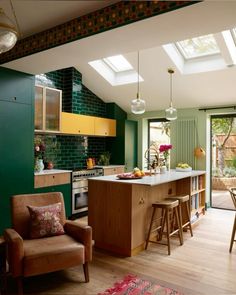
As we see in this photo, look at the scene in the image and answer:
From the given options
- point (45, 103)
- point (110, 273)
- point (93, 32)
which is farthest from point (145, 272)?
point (45, 103)

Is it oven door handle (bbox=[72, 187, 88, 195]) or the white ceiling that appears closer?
the white ceiling

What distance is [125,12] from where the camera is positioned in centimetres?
245

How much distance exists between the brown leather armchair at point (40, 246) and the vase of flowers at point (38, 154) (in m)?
1.72

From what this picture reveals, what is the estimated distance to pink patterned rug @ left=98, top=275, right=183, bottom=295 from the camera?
251 centimetres

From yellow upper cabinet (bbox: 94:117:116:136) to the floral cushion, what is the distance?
3.41 meters

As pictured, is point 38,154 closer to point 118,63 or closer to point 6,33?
point 118,63

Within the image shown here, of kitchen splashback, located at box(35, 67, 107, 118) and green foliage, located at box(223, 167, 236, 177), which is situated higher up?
kitchen splashback, located at box(35, 67, 107, 118)

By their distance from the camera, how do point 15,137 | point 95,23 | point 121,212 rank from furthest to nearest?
point 15,137
point 121,212
point 95,23

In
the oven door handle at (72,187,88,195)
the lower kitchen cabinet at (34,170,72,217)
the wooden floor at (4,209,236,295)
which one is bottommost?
the wooden floor at (4,209,236,295)

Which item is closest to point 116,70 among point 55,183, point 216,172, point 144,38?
point 55,183

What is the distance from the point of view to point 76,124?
5.57 metres

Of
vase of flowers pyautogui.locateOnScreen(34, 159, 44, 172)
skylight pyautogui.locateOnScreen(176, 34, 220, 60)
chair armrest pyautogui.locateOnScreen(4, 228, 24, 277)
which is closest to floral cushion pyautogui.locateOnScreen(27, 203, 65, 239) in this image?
chair armrest pyautogui.locateOnScreen(4, 228, 24, 277)

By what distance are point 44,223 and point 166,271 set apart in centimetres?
144

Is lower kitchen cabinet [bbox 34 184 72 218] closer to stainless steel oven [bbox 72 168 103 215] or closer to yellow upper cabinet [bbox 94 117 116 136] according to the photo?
stainless steel oven [bbox 72 168 103 215]
